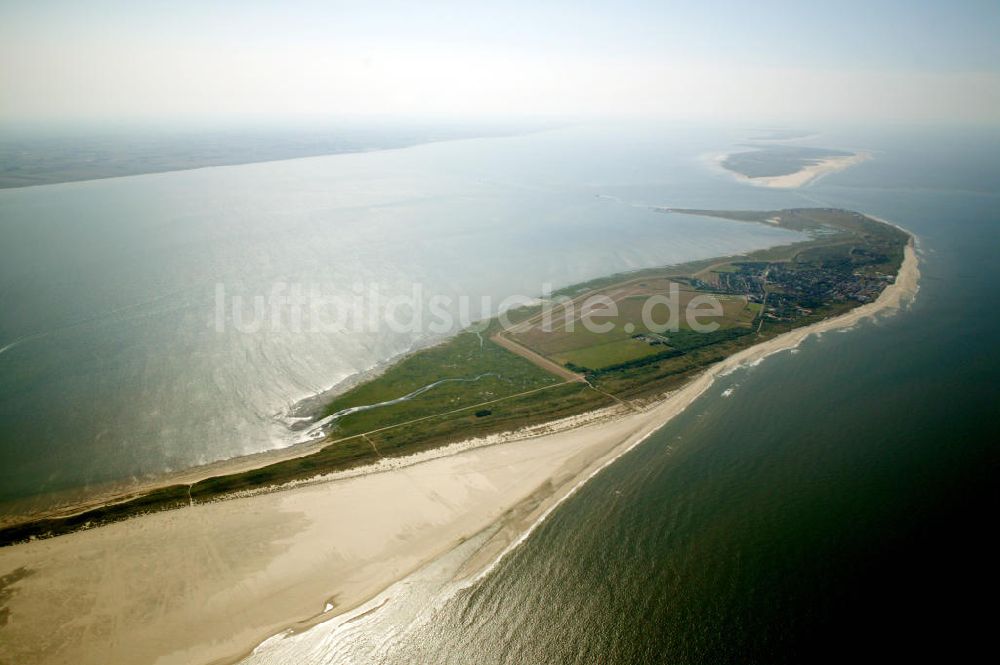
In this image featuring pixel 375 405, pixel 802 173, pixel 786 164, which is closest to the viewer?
pixel 375 405

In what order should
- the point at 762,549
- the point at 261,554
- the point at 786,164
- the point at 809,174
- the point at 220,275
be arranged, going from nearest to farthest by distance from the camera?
the point at 261,554
the point at 762,549
the point at 220,275
the point at 809,174
the point at 786,164

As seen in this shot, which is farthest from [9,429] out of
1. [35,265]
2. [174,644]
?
[35,265]

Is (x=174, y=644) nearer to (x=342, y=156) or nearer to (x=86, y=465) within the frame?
(x=86, y=465)

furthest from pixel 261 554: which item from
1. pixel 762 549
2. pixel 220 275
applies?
pixel 220 275

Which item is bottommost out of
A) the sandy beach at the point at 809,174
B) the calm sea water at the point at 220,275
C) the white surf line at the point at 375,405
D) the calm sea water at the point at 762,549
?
the calm sea water at the point at 762,549

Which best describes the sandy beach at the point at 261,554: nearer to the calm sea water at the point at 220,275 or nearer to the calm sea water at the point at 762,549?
the calm sea water at the point at 762,549

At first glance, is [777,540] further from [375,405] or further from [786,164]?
[786,164]

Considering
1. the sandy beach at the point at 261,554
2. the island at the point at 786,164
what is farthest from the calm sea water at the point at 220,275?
the island at the point at 786,164
